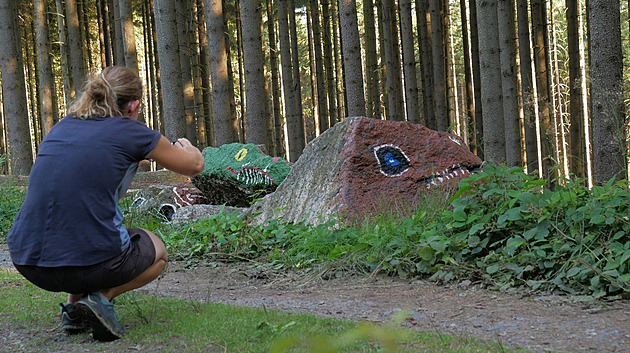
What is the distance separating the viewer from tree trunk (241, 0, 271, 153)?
11547 mm

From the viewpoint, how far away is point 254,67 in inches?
456

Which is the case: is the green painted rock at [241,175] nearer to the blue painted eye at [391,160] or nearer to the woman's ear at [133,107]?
the blue painted eye at [391,160]

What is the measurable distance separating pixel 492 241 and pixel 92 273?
121 inches

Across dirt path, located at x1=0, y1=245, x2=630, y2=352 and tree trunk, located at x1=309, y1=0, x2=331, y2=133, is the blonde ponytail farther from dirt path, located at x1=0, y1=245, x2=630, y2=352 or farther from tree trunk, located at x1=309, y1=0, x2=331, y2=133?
tree trunk, located at x1=309, y1=0, x2=331, y2=133

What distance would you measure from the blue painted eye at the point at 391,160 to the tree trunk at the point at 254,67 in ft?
17.2

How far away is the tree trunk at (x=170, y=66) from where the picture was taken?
12.3 metres

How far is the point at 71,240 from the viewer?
303 centimetres

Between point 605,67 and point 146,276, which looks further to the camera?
point 605,67

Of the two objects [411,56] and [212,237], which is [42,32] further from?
[212,237]

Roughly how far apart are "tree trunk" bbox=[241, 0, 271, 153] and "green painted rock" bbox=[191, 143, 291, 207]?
2362 millimetres

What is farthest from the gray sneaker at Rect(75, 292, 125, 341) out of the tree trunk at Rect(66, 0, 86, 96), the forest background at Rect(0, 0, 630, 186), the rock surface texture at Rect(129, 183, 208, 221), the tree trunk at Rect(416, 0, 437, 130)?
the tree trunk at Rect(416, 0, 437, 130)

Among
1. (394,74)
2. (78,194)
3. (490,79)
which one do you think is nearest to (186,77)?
(394,74)

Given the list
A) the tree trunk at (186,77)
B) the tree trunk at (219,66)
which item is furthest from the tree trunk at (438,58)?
the tree trunk at (186,77)

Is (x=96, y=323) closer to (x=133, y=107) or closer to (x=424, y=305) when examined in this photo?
(x=133, y=107)
